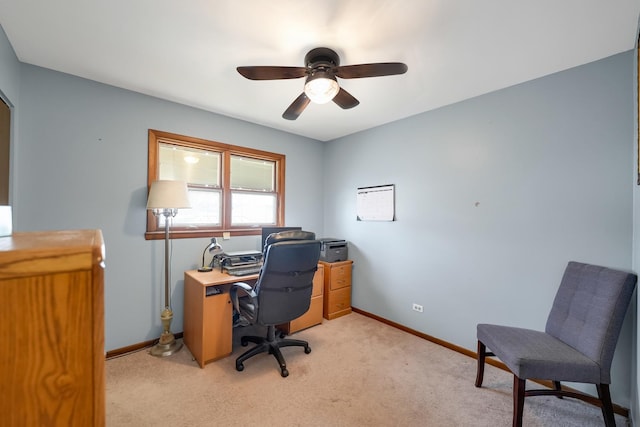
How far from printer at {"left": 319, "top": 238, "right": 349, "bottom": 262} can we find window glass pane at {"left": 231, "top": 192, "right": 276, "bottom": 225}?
0.79 m

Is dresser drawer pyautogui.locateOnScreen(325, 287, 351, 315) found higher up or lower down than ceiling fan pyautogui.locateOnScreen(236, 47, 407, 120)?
lower down

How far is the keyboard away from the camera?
2.51 meters

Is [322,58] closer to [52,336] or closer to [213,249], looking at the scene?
[52,336]

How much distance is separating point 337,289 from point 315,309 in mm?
440

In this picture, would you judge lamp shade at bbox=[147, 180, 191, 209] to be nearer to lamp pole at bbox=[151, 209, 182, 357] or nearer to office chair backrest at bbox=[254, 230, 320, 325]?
lamp pole at bbox=[151, 209, 182, 357]

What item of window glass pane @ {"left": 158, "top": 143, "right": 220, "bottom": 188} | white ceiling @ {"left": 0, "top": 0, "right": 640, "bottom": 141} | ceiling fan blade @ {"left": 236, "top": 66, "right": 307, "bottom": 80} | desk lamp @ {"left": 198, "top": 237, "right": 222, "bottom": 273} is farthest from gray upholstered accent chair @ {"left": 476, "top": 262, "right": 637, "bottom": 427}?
window glass pane @ {"left": 158, "top": 143, "right": 220, "bottom": 188}

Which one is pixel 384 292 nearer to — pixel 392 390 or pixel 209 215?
pixel 392 390

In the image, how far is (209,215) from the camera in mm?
2973

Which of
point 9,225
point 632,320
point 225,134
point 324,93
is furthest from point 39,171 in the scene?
point 632,320

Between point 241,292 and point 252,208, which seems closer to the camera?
point 241,292

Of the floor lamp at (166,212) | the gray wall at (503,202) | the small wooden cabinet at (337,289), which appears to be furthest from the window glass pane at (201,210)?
the gray wall at (503,202)

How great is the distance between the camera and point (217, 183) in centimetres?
303

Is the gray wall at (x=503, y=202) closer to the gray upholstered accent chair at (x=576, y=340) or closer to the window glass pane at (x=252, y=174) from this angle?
the gray upholstered accent chair at (x=576, y=340)

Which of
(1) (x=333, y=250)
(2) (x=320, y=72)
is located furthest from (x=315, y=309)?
(2) (x=320, y=72)
